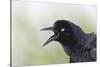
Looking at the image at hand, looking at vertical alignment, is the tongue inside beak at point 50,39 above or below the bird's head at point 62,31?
below

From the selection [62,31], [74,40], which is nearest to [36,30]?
[62,31]

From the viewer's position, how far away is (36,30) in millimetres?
1920

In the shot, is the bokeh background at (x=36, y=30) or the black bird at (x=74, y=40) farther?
the black bird at (x=74, y=40)

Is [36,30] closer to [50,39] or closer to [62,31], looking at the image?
[50,39]

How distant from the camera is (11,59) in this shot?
72.1 inches

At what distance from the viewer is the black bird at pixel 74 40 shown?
1994 mm

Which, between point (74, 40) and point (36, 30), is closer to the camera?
point (36, 30)

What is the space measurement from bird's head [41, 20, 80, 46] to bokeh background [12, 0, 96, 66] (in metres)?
0.04

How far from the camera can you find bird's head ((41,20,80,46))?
6.46 feet

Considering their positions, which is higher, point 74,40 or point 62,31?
point 62,31

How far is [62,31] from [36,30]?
30cm

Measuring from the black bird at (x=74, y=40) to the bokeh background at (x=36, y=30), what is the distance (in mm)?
50

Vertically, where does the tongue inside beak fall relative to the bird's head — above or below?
below

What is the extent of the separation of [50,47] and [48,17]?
13.3 inches
